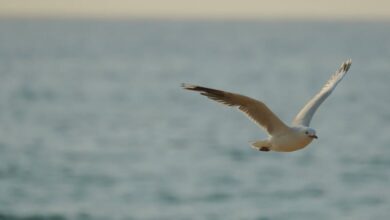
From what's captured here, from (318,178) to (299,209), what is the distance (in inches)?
229

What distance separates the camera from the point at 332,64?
12788cm

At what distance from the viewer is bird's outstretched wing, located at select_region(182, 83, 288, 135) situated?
14.1m

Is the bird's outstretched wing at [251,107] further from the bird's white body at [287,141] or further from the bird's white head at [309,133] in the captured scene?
the bird's white head at [309,133]

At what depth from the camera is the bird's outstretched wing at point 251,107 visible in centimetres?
1406

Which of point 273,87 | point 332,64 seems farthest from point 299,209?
point 332,64

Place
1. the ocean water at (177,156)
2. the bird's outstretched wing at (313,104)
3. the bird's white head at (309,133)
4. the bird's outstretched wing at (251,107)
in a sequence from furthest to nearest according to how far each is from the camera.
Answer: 1. the ocean water at (177,156)
2. the bird's outstretched wing at (313,104)
3. the bird's white head at (309,133)
4. the bird's outstretched wing at (251,107)

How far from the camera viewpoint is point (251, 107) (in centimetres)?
1450

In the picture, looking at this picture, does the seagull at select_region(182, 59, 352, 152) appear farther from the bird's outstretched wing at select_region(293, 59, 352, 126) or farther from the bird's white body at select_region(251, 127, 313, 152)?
the bird's outstretched wing at select_region(293, 59, 352, 126)

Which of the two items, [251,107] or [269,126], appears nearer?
[251,107]

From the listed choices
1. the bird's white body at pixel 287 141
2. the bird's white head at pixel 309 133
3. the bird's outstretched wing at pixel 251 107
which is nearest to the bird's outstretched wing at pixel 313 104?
the bird's outstretched wing at pixel 251 107

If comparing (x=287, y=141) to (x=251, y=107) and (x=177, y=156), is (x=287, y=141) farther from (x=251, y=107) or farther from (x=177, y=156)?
(x=177, y=156)

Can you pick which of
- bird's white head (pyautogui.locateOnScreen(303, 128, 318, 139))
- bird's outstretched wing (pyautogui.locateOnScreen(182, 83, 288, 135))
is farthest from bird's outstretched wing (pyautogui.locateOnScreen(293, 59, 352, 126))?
bird's white head (pyautogui.locateOnScreen(303, 128, 318, 139))

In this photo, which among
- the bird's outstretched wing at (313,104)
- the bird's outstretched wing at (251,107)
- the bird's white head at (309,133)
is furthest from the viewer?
the bird's outstretched wing at (313,104)

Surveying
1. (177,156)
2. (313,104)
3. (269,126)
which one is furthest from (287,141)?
(177,156)
